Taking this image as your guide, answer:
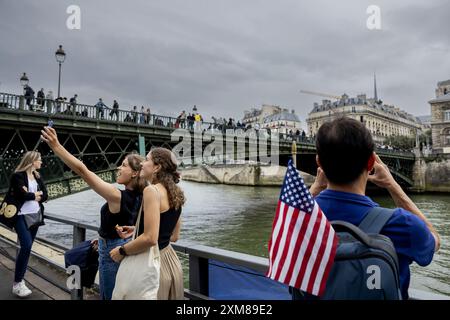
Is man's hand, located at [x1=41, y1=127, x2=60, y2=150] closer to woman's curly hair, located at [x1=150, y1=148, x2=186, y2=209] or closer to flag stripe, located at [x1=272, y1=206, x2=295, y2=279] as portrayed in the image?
woman's curly hair, located at [x1=150, y1=148, x2=186, y2=209]

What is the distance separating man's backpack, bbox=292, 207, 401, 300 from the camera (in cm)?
151

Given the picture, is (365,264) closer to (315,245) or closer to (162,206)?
(315,245)

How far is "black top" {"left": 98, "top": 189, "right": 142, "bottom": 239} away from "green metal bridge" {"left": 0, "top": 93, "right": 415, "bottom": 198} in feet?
38.5

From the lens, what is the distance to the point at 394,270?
4.99 feet

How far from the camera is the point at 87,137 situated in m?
19.1

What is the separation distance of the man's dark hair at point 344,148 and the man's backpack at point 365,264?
0.24 meters

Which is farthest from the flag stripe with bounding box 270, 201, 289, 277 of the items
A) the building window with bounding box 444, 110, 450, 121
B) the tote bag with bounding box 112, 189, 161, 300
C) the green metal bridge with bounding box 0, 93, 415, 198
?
the building window with bounding box 444, 110, 450, 121

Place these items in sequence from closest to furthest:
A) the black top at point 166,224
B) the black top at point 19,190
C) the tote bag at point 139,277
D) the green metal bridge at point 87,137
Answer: the tote bag at point 139,277 → the black top at point 166,224 → the black top at point 19,190 → the green metal bridge at point 87,137

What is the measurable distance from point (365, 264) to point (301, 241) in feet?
0.92

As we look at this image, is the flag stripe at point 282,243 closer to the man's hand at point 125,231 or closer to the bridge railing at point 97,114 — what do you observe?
the man's hand at point 125,231

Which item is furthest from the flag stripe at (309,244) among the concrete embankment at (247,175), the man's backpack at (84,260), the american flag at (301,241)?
the concrete embankment at (247,175)

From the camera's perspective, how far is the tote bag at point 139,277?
8.56 feet
